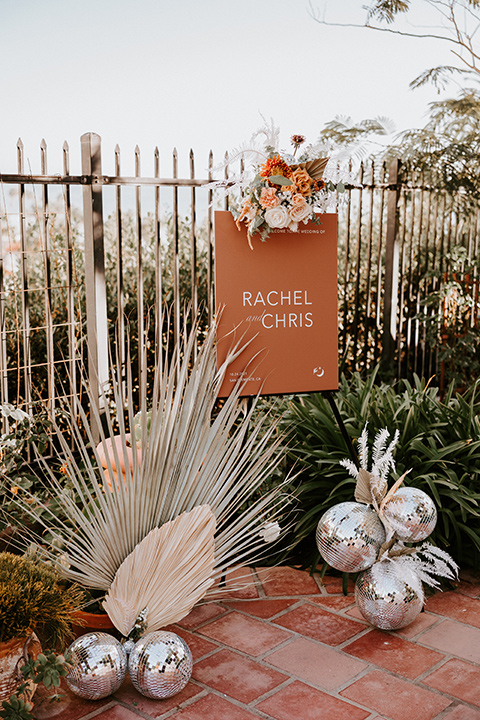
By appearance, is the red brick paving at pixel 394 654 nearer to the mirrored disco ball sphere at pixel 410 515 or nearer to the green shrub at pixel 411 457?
the mirrored disco ball sphere at pixel 410 515

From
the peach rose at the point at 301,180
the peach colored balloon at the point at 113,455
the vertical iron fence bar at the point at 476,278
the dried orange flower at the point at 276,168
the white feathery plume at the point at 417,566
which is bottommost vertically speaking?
the white feathery plume at the point at 417,566

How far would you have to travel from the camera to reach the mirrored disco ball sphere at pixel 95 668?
2.25 meters

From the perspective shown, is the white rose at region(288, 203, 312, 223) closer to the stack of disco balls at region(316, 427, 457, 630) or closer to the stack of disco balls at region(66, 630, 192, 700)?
the stack of disco balls at region(316, 427, 457, 630)

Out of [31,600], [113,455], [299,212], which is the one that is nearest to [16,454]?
[113,455]

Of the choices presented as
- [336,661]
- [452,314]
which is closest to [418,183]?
[452,314]

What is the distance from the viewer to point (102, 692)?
7.47ft

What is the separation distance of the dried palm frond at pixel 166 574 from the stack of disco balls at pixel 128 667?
0.12m

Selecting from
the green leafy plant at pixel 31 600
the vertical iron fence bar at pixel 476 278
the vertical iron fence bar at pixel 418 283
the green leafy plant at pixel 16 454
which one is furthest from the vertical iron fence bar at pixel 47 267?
the vertical iron fence bar at pixel 476 278

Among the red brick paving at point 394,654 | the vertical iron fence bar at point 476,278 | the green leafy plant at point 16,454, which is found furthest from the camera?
the vertical iron fence bar at point 476,278

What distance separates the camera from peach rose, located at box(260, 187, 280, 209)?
2836mm

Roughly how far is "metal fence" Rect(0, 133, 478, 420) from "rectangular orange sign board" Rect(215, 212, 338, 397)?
1106 millimetres

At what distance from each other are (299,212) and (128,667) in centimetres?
187

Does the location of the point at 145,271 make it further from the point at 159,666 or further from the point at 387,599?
the point at 159,666

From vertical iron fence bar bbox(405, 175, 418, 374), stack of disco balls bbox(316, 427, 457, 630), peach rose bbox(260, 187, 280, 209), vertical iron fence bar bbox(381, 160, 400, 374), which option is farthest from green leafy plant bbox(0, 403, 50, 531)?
vertical iron fence bar bbox(405, 175, 418, 374)
